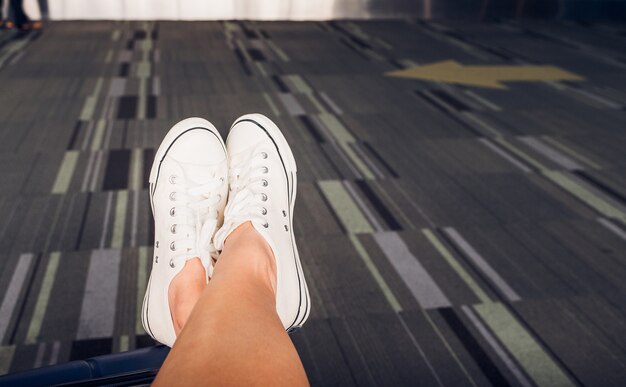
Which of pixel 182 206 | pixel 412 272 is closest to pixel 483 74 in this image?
pixel 412 272

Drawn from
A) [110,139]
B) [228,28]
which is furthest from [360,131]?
[228,28]

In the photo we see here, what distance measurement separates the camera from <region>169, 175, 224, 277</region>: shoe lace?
0.81 metres

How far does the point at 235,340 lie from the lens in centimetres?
54

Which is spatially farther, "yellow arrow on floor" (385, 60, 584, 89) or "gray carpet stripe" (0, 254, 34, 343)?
"yellow arrow on floor" (385, 60, 584, 89)

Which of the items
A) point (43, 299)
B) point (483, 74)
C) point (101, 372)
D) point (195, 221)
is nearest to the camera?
point (101, 372)

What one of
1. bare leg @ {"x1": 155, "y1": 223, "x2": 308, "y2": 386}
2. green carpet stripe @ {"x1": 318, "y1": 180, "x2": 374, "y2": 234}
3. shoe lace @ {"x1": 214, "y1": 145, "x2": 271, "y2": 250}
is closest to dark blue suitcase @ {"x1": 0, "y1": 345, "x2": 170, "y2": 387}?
bare leg @ {"x1": 155, "y1": 223, "x2": 308, "y2": 386}

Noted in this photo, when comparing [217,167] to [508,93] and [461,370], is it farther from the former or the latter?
[508,93]

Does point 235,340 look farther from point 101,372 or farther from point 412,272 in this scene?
point 412,272

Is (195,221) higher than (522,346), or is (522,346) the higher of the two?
(195,221)

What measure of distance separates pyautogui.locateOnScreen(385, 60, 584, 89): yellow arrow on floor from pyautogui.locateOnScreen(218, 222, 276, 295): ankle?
6.42 ft

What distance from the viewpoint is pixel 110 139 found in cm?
177

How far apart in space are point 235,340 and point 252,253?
0.21 m

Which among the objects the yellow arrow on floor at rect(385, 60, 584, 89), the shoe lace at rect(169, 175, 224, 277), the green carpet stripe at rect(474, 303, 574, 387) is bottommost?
the green carpet stripe at rect(474, 303, 574, 387)

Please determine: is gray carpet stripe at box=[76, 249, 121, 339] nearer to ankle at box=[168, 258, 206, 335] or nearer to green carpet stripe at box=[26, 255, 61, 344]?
green carpet stripe at box=[26, 255, 61, 344]
